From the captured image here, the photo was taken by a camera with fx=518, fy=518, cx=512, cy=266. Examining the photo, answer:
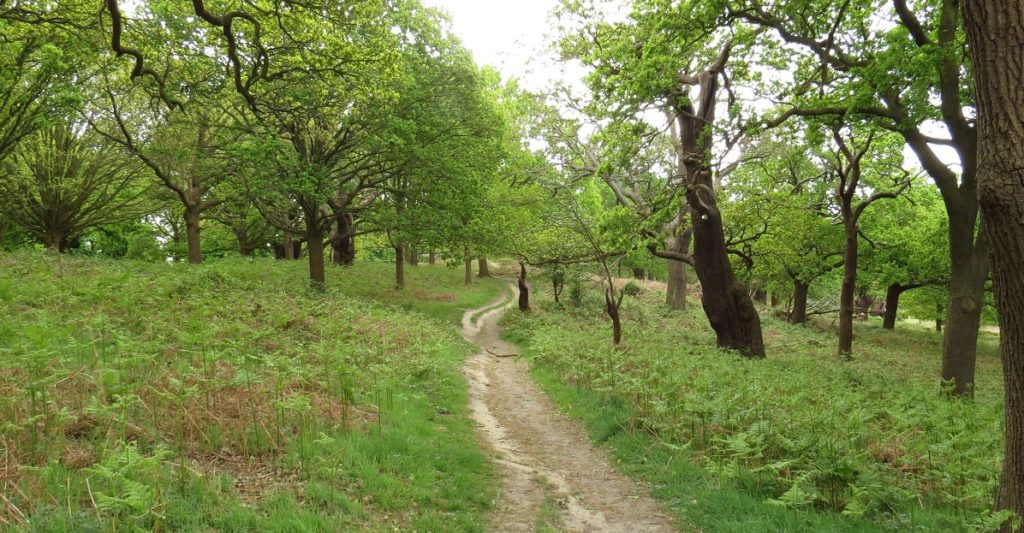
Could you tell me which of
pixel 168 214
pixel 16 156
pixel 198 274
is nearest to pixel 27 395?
Result: pixel 198 274

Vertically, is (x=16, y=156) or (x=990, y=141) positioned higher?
(x=16, y=156)

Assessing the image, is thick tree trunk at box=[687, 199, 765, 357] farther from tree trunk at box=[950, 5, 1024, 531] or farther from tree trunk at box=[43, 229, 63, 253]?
tree trunk at box=[43, 229, 63, 253]

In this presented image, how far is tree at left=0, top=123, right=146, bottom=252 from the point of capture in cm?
2320

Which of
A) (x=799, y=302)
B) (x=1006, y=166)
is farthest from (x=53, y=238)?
(x=799, y=302)

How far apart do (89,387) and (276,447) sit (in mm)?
2322

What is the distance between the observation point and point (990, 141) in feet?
13.3

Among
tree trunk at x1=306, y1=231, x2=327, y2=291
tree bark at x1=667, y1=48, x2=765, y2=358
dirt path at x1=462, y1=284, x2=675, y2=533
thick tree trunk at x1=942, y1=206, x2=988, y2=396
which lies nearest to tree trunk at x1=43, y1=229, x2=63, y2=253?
tree trunk at x1=306, y1=231, x2=327, y2=291

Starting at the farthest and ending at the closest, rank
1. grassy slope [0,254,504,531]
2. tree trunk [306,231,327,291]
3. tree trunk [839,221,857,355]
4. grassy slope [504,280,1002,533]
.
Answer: tree trunk [306,231,327,291], tree trunk [839,221,857,355], grassy slope [504,280,1002,533], grassy slope [0,254,504,531]

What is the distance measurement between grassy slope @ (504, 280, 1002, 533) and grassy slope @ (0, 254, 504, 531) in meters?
2.62

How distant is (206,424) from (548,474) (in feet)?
14.8

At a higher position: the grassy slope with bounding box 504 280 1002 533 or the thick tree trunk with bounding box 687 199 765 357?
the thick tree trunk with bounding box 687 199 765 357

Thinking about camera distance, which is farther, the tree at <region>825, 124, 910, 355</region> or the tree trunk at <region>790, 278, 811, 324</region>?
the tree trunk at <region>790, 278, 811, 324</region>

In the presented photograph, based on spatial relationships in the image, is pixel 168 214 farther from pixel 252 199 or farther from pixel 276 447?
pixel 276 447

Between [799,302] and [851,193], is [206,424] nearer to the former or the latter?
[851,193]
